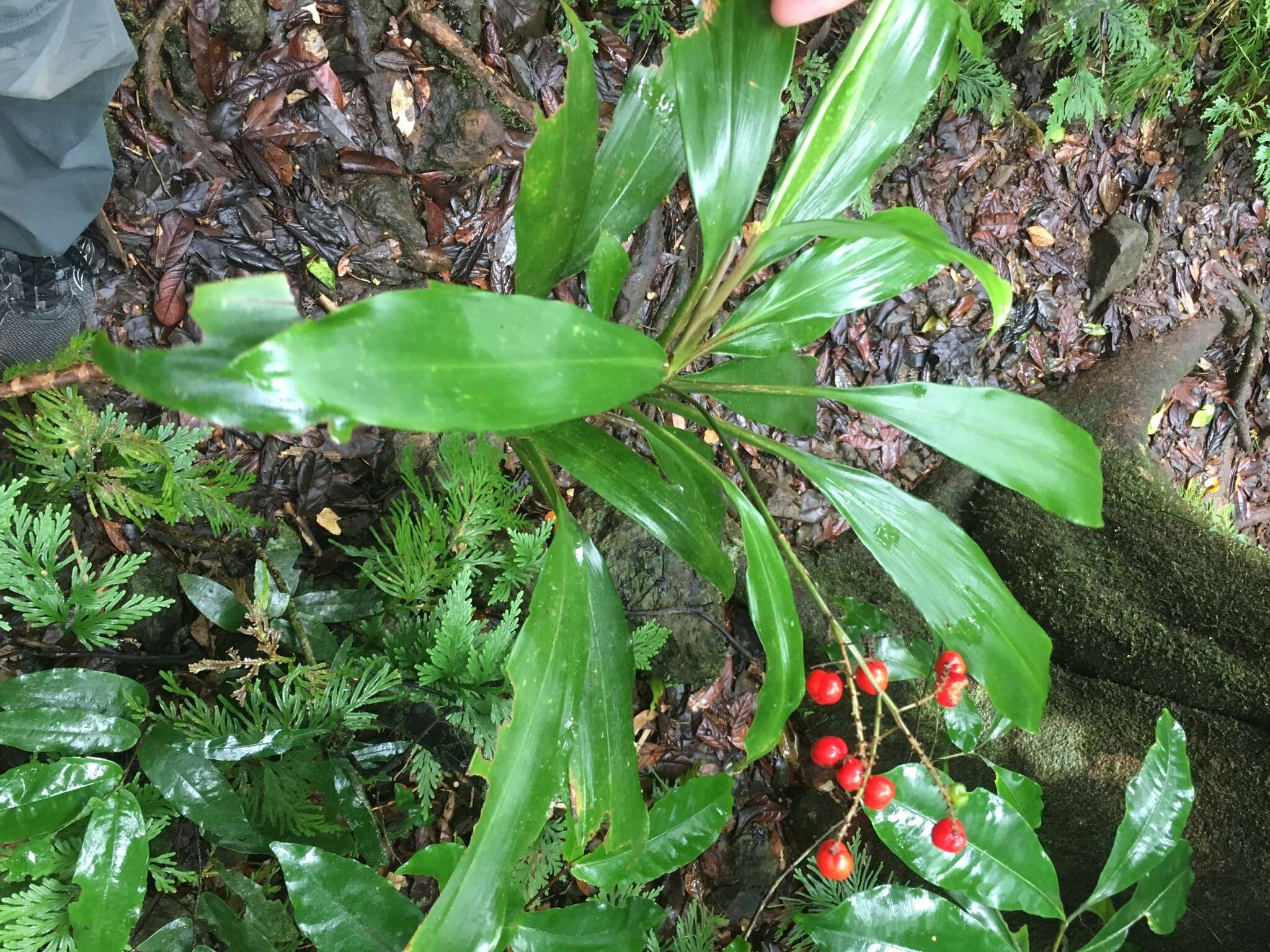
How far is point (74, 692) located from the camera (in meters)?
1.13

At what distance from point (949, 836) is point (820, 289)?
2.73 ft

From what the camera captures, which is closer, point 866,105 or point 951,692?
point 951,692

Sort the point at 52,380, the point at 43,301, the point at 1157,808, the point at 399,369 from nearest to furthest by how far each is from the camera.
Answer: the point at 399,369
the point at 52,380
the point at 1157,808
the point at 43,301

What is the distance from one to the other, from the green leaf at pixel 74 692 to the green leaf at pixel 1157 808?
1694mm

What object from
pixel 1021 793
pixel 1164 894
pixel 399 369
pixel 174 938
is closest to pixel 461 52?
pixel 399 369

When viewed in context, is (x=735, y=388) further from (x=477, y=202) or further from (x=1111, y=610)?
(x=1111, y=610)

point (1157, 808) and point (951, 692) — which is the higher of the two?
point (951, 692)

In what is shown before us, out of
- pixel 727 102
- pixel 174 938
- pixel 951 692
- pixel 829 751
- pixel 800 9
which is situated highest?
pixel 800 9

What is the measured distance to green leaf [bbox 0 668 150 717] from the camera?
43.4 inches

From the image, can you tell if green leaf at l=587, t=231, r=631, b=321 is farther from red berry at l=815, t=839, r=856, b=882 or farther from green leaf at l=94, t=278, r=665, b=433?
red berry at l=815, t=839, r=856, b=882

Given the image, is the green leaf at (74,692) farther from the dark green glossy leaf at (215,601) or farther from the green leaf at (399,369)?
the green leaf at (399,369)

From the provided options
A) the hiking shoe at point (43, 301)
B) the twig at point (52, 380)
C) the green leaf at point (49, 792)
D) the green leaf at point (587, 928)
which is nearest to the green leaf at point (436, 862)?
the green leaf at point (587, 928)

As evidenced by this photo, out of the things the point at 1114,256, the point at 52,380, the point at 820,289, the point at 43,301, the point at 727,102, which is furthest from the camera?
the point at 1114,256

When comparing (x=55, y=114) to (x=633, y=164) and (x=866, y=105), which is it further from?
(x=866, y=105)
